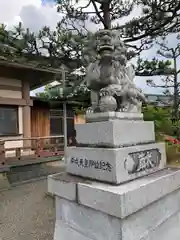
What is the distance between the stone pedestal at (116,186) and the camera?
4.96ft

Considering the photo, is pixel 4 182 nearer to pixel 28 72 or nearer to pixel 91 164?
pixel 28 72

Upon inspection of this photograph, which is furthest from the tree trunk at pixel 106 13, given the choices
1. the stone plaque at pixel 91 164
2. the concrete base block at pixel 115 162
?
the stone plaque at pixel 91 164

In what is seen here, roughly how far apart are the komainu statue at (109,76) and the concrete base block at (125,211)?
65 cm

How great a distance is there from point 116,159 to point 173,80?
696 centimetres

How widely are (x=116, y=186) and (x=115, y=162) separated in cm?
17

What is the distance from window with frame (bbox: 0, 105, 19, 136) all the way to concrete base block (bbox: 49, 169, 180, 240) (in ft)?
18.1

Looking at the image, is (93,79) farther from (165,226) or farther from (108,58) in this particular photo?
(165,226)

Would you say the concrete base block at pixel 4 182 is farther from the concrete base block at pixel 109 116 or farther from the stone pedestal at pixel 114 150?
the concrete base block at pixel 109 116

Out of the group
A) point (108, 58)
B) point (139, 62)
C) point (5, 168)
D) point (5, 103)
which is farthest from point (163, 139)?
point (5, 103)

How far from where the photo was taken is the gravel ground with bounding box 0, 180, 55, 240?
3.20 m

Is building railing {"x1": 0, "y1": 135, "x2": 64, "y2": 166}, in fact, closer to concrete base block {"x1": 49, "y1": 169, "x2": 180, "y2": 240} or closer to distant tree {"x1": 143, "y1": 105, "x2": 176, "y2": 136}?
distant tree {"x1": 143, "y1": 105, "x2": 176, "y2": 136}

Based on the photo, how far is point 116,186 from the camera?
156 cm

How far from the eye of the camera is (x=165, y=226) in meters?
1.87

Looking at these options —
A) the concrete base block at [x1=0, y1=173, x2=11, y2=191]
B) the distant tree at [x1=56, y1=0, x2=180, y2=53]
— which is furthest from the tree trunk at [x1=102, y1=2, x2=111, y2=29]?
the concrete base block at [x1=0, y1=173, x2=11, y2=191]
